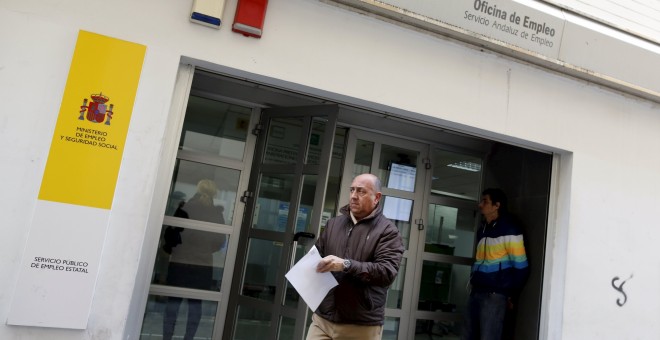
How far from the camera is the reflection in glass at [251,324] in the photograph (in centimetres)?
497

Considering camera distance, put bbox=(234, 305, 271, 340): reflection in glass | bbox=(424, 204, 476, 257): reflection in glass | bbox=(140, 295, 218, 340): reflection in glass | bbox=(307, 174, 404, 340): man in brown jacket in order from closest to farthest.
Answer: bbox=(307, 174, 404, 340): man in brown jacket → bbox=(234, 305, 271, 340): reflection in glass → bbox=(140, 295, 218, 340): reflection in glass → bbox=(424, 204, 476, 257): reflection in glass

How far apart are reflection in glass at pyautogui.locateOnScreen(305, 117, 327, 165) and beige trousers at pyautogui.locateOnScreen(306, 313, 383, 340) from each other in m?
2.05

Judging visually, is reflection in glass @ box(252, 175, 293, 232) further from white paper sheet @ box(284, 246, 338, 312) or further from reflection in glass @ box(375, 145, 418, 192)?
white paper sheet @ box(284, 246, 338, 312)

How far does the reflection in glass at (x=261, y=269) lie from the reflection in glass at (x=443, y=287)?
74.4 inches


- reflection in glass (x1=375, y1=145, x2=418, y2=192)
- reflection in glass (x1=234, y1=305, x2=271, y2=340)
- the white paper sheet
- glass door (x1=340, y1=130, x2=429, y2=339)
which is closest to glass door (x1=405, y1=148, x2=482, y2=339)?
glass door (x1=340, y1=130, x2=429, y2=339)

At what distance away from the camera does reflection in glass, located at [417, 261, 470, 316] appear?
6.09 m

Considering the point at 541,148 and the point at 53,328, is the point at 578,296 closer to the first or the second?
the point at 541,148

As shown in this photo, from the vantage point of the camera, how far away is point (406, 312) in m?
5.83

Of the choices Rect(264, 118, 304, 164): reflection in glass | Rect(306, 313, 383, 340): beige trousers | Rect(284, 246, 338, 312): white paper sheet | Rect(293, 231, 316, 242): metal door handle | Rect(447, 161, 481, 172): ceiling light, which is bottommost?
Rect(306, 313, 383, 340): beige trousers

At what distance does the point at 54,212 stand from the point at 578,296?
4390 mm

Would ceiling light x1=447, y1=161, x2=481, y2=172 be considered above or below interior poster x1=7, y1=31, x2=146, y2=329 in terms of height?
above

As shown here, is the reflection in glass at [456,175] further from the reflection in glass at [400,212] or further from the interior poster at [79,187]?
the interior poster at [79,187]

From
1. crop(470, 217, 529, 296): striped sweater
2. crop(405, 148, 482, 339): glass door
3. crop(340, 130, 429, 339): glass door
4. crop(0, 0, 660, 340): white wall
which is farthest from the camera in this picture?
crop(405, 148, 482, 339): glass door

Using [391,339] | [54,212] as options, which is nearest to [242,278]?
[391,339]
